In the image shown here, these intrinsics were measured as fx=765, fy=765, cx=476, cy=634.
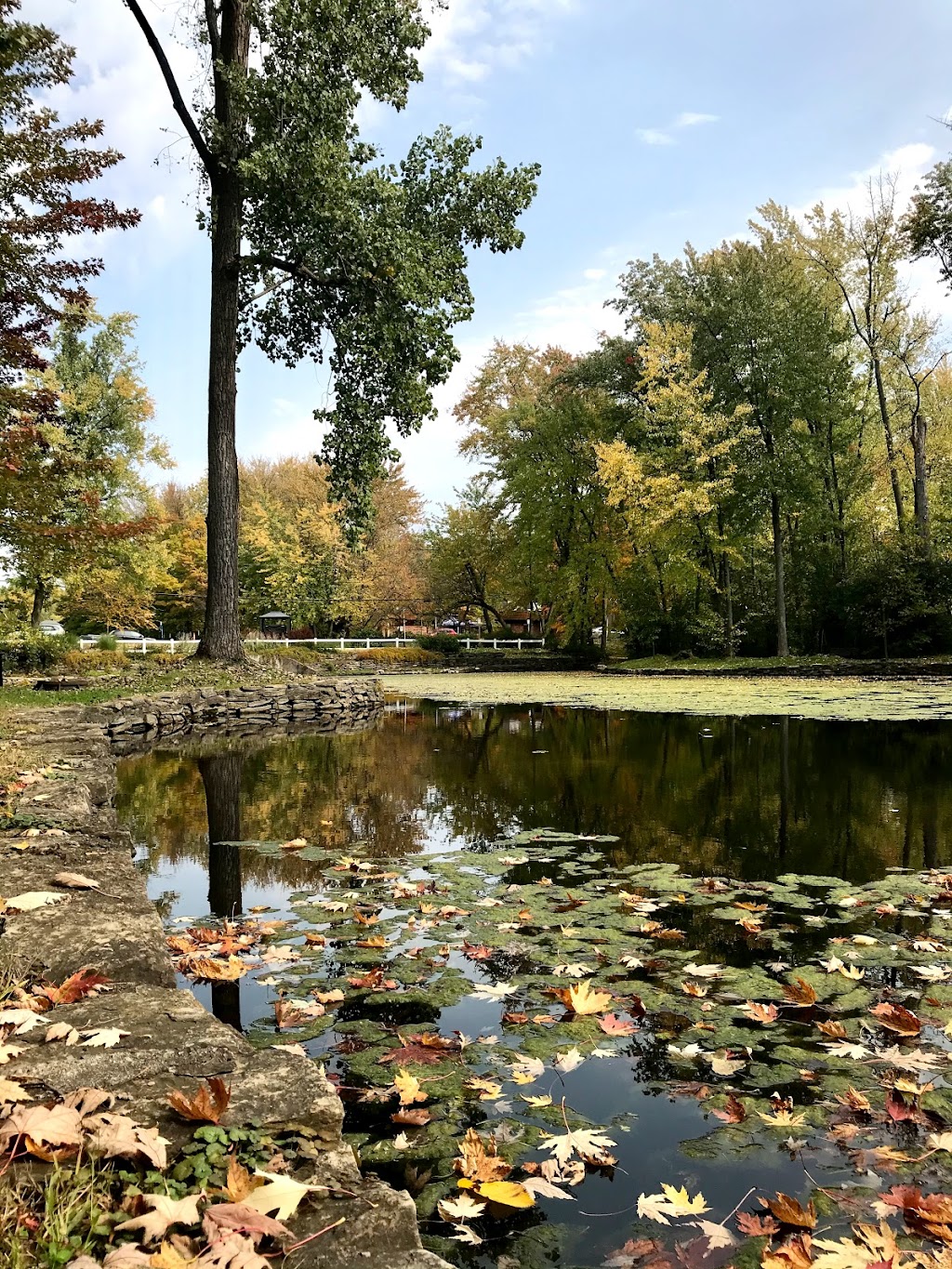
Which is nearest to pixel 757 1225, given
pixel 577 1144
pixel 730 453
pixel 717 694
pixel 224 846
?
pixel 577 1144

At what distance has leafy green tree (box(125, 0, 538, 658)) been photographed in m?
12.2

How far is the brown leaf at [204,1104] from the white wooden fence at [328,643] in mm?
23347

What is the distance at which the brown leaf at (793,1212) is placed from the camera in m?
1.67

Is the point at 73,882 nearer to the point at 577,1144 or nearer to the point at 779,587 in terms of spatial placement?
the point at 577,1144

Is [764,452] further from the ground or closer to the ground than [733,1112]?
further from the ground

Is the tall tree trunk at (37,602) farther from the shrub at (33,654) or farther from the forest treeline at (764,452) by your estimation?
the forest treeline at (764,452)

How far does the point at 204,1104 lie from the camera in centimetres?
148

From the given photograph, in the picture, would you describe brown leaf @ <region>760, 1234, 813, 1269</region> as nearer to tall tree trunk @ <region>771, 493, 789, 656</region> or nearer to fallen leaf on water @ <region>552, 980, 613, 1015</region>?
fallen leaf on water @ <region>552, 980, 613, 1015</region>

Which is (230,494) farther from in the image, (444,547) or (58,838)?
(444,547)

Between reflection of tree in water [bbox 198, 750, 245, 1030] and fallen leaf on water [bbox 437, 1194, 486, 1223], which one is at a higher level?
fallen leaf on water [bbox 437, 1194, 486, 1223]

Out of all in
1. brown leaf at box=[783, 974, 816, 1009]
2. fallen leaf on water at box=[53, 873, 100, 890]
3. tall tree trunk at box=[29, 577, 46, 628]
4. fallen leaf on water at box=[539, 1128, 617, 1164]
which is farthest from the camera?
tall tree trunk at box=[29, 577, 46, 628]

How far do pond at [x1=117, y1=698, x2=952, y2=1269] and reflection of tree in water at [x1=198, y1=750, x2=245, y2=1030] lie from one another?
0.10ft

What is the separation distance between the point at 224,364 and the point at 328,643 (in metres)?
20.4

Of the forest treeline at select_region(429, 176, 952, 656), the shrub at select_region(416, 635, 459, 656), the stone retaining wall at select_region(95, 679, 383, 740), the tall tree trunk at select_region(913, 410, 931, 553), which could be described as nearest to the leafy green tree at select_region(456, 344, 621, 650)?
the forest treeline at select_region(429, 176, 952, 656)
